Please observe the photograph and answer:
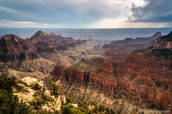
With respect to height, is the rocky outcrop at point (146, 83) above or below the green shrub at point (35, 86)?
below

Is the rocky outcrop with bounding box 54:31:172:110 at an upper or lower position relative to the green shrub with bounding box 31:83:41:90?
lower

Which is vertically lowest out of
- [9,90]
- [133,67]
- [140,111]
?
[140,111]

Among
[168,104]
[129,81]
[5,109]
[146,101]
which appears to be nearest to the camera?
[5,109]

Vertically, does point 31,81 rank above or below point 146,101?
above

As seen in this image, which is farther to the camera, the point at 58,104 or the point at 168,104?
the point at 168,104

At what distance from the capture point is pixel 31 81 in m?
103

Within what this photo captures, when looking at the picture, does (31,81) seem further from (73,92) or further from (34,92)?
(73,92)

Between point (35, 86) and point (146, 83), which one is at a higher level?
point (35, 86)

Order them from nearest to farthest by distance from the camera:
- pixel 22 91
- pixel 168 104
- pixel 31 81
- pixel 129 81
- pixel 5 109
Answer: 1. pixel 5 109
2. pixel 22 91
3. pixel 31 81
4. pixel 168 104
5. pixel 129 81

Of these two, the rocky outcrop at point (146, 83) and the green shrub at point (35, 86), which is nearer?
the green shrub at point (35, 86)

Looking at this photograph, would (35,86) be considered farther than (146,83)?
No

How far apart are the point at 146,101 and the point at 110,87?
26352 mm

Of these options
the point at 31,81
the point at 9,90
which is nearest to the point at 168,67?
the point at 31,81

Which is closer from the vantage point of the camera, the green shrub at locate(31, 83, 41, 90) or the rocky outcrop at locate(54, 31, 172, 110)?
the green shrub at locate(31, 83, 41, 90)
